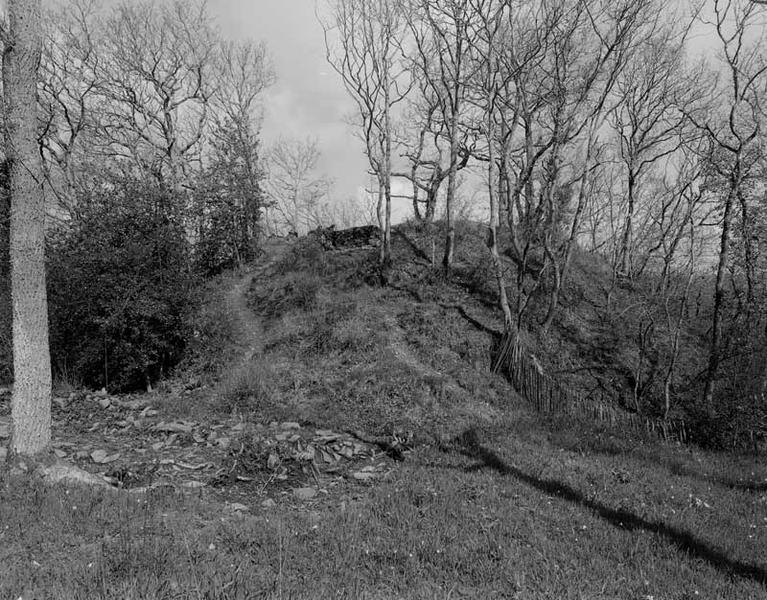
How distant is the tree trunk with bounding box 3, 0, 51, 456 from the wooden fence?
816cm

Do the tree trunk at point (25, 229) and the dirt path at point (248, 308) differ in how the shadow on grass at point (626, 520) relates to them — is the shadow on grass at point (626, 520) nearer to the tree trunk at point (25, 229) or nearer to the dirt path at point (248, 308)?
the tree trunk at point (25, 229)

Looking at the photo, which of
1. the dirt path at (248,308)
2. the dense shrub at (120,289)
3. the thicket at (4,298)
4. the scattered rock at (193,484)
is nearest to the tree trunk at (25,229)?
the scattered rock at (193,484)

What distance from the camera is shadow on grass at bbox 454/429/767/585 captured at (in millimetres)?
3643

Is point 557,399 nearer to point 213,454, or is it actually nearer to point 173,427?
point 213,454

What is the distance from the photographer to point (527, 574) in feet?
11.2

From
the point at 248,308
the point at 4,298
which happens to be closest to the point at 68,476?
the point at 4,298

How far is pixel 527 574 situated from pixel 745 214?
10.0m

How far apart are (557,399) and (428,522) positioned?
5565 millimetres

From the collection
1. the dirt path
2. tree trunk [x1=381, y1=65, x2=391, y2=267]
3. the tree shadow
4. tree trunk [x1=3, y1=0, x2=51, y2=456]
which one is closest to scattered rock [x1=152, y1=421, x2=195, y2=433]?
tree trunk [x1=3, y1=0, x2=51, y2=456]

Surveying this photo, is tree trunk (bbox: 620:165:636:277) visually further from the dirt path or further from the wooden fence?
the dirt path

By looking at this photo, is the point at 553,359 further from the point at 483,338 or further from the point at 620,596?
the point at 620,596

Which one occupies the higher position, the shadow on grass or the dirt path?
the dirt path

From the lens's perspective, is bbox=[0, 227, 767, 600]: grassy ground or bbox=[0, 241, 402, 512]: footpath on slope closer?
bbox=[0, 227, 767, 600]: grassy ground

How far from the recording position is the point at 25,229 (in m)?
5.29
